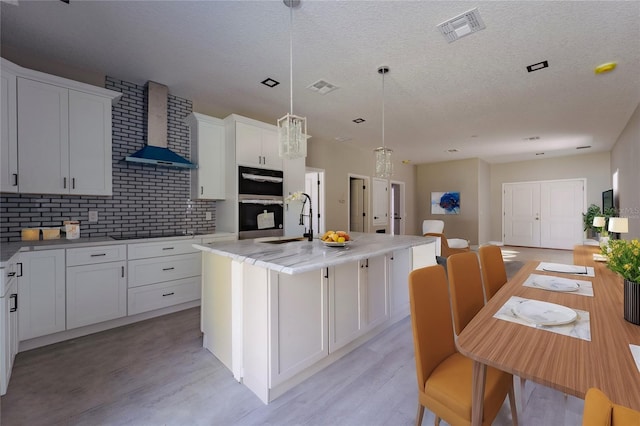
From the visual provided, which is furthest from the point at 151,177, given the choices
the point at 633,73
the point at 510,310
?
the point at 633,73

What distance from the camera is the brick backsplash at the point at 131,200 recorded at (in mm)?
A: 2809

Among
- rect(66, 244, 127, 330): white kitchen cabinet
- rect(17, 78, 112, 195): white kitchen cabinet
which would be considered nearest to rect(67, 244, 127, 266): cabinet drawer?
rect(66, 244, 127, 330): white kitchen cabinet

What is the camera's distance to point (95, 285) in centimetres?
274

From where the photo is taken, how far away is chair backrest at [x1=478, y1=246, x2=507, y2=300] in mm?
2096

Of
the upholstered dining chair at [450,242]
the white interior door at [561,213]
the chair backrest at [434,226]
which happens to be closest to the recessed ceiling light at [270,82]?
the upholstered dining chair at [450,242]

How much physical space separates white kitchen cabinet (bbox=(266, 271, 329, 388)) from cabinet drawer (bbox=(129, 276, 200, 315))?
2076 mm

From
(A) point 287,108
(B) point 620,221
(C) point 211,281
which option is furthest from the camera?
(A) point 287,108

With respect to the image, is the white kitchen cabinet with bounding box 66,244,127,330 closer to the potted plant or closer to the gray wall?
the potted plant

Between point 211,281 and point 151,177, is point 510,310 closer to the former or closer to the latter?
point 211,281

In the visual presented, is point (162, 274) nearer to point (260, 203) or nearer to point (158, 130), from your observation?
point (260, 203)

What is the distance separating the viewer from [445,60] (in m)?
2.80

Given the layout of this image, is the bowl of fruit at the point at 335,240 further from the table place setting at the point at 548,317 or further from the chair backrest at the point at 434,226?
the chair backrest at the point at 434,226

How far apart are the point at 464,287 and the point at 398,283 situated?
1.30 m

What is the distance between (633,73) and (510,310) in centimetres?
360
